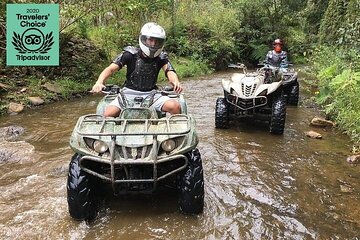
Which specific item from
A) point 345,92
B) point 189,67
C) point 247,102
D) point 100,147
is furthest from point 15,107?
point 189,67

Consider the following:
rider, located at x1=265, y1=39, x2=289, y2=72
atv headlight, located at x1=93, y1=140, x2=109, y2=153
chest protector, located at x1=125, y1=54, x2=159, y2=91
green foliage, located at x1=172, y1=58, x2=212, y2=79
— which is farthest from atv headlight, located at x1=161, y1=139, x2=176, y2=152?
green foliage, located at x1=172, y1=58, x2=212, y2=79

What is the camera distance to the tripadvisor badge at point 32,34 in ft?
29.3

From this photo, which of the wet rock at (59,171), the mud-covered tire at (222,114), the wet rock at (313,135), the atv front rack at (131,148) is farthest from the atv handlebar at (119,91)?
the wet rock at (313,135)

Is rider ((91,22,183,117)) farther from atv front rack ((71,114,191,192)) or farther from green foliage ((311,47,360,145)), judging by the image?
green foliage ((311,47,360,145))

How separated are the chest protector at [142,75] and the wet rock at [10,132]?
118 inches

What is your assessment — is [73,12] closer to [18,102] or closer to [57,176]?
[18,102]

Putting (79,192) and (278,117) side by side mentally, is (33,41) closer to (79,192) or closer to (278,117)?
(278,117)

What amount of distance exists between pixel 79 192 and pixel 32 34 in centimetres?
661

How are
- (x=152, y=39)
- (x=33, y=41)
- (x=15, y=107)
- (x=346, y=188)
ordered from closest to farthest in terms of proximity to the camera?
(x=152, y=39) < (x=346, y=188) < (x=15, y=107) < (x=33, y=41)

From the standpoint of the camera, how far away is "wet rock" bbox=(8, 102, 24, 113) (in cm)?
819

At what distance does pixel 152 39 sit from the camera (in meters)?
4.30

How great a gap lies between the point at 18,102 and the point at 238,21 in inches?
567

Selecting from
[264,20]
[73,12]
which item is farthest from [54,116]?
[264,20]

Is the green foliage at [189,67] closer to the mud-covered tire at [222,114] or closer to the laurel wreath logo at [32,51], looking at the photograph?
the laurel wreath logo at [32,51]
